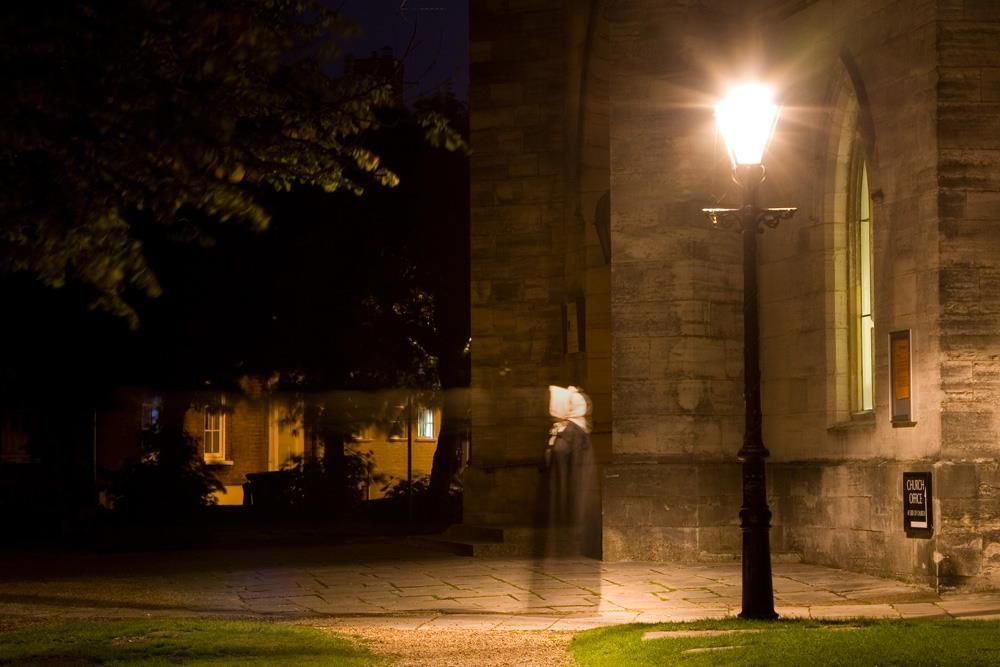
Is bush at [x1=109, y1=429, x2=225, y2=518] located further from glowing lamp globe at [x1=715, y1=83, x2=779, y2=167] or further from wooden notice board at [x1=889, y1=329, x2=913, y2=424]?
glowing lamp globe at [x1=715, y1=83, x2=779, y2=167]

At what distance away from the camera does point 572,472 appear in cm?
1752

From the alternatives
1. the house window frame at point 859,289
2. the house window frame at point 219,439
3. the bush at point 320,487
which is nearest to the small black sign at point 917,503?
the house window frame at point 859,289

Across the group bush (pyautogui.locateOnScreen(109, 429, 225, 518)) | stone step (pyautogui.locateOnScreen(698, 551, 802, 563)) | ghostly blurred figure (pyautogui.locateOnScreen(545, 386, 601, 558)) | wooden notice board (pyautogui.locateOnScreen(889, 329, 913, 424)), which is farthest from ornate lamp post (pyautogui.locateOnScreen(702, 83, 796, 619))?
bush (pyautogui.locateOnScreen(109, 429, 225, 518))

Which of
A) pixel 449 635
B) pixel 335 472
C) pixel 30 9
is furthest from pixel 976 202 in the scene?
pixel 335 472

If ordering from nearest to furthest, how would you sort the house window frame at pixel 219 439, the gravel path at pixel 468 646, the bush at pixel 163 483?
the gravel path at pixel 468 646 < the bush at pixel 163 483 < the house window frame at pixel 219 439

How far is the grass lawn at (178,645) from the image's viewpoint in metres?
9.08

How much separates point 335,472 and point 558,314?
10848 millimetres

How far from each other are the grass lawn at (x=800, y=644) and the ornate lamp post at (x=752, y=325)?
34cm

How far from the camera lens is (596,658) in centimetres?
897

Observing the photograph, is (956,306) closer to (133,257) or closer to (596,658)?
(596,658)

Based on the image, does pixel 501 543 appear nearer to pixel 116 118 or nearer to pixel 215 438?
pixel 116 118

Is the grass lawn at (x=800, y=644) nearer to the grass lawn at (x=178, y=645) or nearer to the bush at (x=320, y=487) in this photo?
the grass lawn at (x=178, y=645)

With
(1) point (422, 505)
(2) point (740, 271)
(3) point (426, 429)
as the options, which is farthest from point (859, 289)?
(3) point (426, 429)


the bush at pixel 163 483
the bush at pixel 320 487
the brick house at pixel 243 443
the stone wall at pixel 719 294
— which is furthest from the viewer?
the brick house at pixel 243 443
